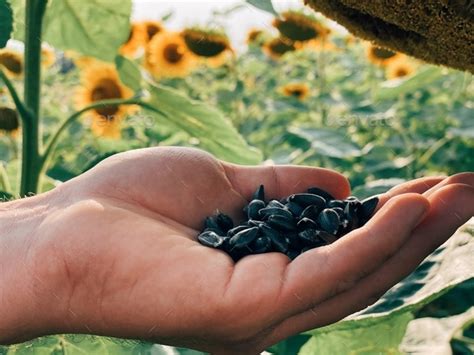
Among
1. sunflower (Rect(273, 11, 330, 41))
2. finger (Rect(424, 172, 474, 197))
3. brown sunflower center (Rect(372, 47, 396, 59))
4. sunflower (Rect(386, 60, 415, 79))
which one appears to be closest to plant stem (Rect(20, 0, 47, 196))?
finger (Rect(424, 172, 474, 197))

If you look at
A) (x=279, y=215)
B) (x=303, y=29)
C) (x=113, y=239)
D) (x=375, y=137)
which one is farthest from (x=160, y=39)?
(x=113, y=239)

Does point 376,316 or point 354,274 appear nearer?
point 354,274

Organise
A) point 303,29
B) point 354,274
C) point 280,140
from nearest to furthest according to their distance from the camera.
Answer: point 354,274, point 280,140, point 303,29

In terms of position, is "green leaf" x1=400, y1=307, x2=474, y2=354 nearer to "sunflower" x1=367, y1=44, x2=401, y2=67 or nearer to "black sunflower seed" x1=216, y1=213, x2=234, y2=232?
"black sunflower seed" x1=216, y1=213, x2=234, y2=232

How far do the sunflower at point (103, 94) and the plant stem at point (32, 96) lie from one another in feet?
3.07

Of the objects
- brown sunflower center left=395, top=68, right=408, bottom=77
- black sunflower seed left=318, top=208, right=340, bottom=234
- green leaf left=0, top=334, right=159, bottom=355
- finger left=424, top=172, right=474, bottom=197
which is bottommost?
green leaf left=0, top=334, right=159, bottom=355

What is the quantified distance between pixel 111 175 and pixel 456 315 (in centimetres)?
53

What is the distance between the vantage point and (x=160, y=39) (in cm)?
230

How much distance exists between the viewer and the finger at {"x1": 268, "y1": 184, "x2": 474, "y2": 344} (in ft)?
2.83

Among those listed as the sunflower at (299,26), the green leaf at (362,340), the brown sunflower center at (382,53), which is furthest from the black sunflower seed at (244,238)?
the brown sunflower center at (382,53)

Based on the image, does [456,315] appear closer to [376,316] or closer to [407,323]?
[407,323]

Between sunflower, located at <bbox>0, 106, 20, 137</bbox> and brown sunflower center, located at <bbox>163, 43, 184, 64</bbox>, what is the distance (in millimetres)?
554

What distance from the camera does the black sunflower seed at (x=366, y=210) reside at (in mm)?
1074

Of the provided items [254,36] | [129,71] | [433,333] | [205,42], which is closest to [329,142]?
[205,42]
